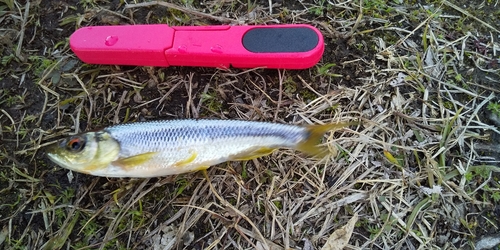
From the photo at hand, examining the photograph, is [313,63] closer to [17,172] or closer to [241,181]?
[241,181]

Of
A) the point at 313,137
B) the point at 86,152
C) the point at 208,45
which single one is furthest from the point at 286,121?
the point at 86,152

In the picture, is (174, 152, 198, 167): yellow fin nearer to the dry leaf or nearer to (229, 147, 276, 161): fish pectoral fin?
(229, 147, 276, 161): fish pectoral fin

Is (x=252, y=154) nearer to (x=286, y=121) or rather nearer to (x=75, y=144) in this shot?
(x=286, y=121)

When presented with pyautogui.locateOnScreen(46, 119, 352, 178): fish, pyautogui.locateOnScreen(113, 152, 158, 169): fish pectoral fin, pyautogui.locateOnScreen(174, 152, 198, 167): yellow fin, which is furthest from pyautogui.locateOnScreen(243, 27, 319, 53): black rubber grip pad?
pyautogui.locateOnScreen(113, 152, 158, 169): fish pectoral fin

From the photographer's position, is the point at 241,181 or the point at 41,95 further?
the point at 41,95

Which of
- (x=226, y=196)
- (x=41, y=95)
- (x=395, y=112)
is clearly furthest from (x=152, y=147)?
(x=395, y=112)

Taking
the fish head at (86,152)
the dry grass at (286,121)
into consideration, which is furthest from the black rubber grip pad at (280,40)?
the fish head at (86,152)
